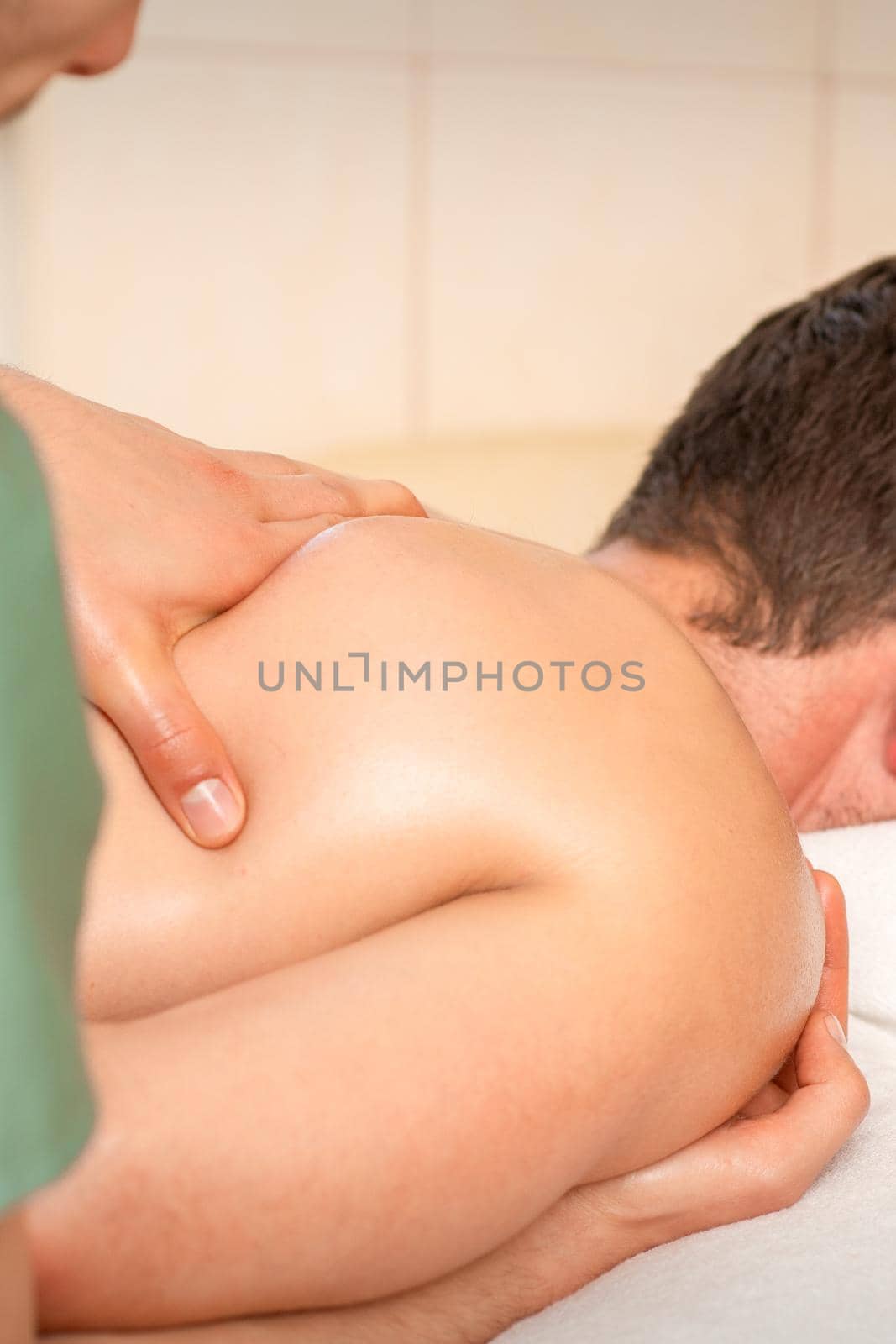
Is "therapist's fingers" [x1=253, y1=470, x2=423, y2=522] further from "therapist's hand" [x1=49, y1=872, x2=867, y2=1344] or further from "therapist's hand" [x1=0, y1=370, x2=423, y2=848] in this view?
"therapist's hand" [x1=49, y1=872, x2=867, y2=1344]

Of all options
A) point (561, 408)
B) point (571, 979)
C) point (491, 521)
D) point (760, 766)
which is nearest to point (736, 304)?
point (561, 408)

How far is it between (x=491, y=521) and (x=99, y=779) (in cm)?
167

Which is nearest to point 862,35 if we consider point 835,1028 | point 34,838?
point 835,1028

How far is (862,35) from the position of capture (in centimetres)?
257

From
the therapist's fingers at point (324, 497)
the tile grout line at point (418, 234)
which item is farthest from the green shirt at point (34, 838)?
the tile grout line at point (418, 234)

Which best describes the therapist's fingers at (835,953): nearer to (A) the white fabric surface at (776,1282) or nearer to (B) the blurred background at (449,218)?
(A) the white fabric surface at (776,1282)

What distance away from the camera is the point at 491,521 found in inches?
82.9

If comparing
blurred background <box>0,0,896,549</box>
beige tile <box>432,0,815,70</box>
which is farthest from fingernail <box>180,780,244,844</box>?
beige tile <box>432,0,815,70</box>

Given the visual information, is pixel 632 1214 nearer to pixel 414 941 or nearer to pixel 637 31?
pixel 414 941

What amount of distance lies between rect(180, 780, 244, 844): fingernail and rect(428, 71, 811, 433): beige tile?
181cm

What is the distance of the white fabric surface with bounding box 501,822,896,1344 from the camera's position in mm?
679

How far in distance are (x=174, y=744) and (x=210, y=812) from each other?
4 cm

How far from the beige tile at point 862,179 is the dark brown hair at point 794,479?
1380 mm

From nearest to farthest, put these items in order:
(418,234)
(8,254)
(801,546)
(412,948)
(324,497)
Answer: (412,948) < (324,497) < (801,546) < (8,254) < (418,234)
